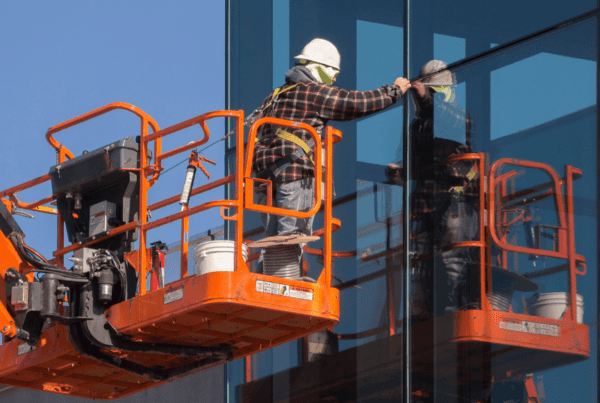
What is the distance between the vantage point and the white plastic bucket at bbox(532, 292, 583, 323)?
35.1 ft

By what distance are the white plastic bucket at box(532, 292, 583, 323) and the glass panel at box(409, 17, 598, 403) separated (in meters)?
0.01

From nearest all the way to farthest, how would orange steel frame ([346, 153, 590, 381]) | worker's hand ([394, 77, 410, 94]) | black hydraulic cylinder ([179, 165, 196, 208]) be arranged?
orange steel frame ([346, 153, 590, 381])
black hydraulic cylinder ([179, 165, 196, 208])
worker's hand ([394, 77, 410, 94])

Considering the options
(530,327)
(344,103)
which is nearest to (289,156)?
(344,103)

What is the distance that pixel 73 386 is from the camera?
43.5 ft

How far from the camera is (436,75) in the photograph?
1240 cm

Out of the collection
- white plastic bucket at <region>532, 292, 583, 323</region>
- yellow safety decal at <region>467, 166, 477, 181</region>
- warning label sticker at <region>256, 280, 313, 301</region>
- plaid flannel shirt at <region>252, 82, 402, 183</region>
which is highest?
plaid flannel shirt at <region>252, 82, 402, 183</region>

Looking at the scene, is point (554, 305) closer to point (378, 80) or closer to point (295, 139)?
point (295, 139)

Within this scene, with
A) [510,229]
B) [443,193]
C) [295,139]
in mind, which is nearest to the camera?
[510,229]

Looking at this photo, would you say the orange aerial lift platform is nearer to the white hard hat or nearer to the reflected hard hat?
the white hard hat

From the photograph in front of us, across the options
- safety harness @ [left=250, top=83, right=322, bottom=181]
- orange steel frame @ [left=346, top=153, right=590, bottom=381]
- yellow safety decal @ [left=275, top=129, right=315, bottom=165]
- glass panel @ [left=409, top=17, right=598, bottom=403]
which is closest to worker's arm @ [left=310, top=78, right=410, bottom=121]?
safety harness @ [left=250, top=83, right=322, bottom=181]

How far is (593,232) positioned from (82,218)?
16.2ft

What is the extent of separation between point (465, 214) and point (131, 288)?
322 centimetres

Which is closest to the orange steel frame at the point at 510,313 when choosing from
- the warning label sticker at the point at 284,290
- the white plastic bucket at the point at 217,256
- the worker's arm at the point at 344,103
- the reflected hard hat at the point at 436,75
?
the reflected hard hat at the point at 436,75

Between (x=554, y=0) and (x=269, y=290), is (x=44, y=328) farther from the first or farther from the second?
(x=554, y=0)
